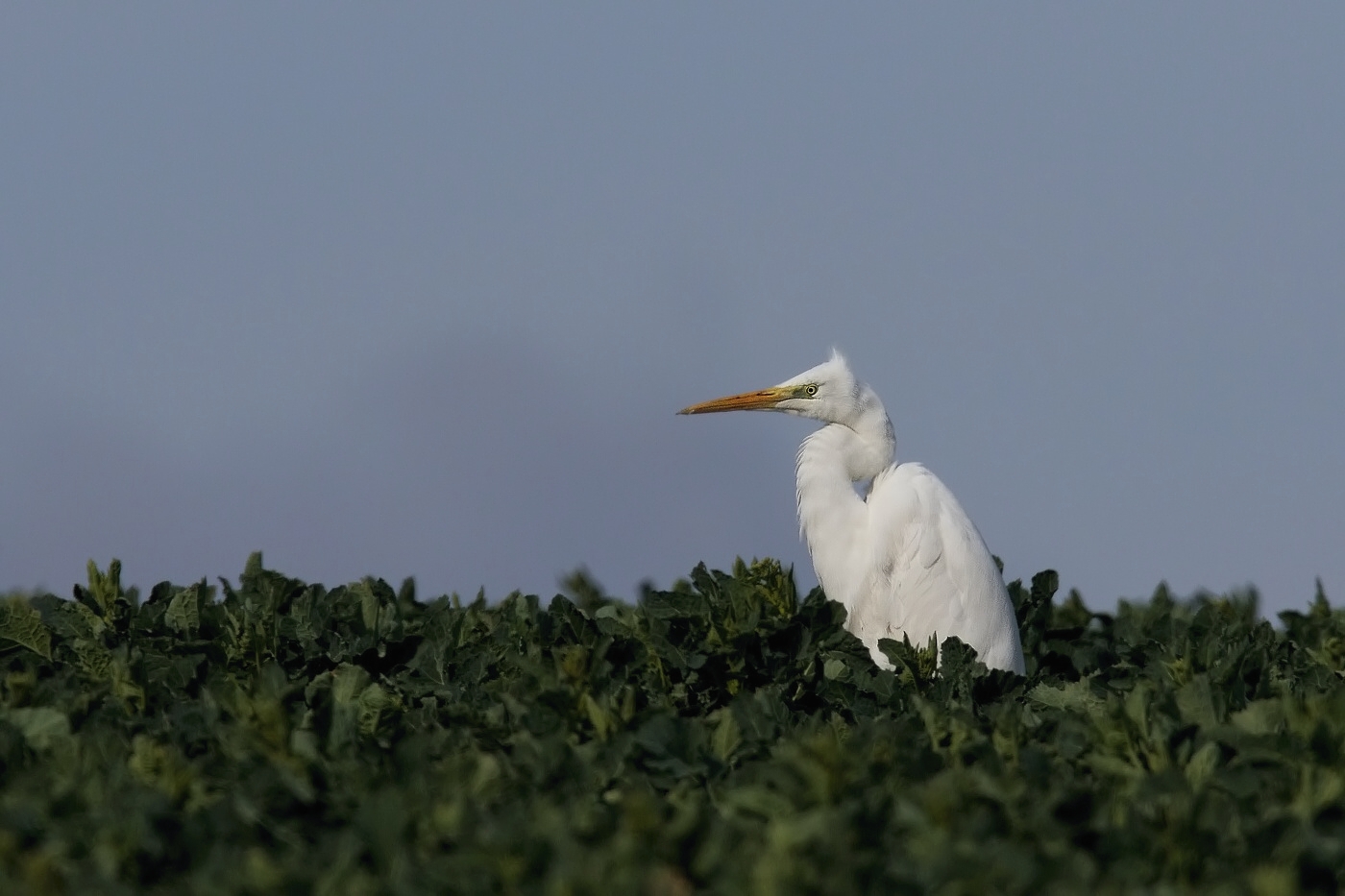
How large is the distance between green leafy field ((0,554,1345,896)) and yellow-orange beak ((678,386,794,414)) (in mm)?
1633

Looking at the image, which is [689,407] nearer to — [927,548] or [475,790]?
[927,548]

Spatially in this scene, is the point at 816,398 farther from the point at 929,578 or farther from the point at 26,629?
the point at 26,629

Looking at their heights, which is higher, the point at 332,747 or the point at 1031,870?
the point at 332,747

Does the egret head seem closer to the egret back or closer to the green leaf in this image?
the egret back

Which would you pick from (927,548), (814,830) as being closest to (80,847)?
(814,830)

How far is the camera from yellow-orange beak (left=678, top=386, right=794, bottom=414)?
9.66 meters

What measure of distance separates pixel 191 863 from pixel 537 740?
48.3 inches

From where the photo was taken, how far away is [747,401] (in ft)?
31.8

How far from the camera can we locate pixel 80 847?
4.52 m

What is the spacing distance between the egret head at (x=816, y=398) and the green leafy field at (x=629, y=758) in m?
1.73

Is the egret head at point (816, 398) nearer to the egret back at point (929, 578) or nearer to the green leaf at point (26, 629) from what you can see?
the egret back at point (929, 578)

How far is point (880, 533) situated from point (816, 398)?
0.90 meters

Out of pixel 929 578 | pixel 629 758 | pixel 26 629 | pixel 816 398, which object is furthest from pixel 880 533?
pixel 26 629

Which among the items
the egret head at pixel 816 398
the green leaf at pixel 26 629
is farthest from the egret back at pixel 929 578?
the green leaf at pixel 26 629
